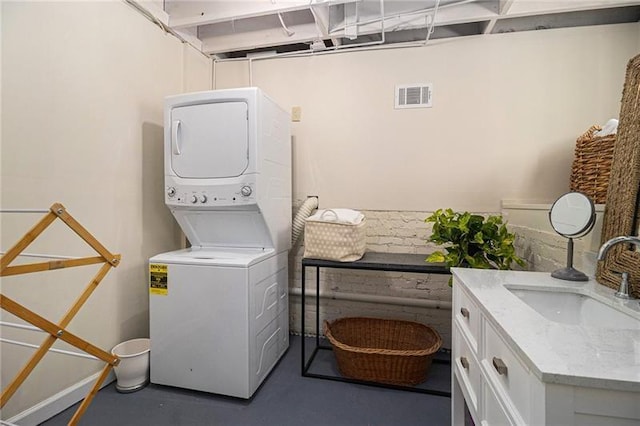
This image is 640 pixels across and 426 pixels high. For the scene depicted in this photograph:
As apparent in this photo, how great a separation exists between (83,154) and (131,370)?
1312mm

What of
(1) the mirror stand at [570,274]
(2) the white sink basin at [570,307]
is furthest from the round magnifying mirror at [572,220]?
(2) the white sink basin at [570,307]

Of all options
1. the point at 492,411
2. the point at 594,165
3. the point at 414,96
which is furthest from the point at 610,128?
the point at 492,411

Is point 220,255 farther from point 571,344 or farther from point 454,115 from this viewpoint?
point 454,115

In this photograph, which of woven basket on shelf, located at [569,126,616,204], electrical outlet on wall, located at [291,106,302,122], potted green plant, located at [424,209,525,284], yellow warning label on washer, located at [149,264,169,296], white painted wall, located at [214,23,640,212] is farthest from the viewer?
electrical outlet on wall, located at [291,106,302,122]

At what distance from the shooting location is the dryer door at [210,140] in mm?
1845

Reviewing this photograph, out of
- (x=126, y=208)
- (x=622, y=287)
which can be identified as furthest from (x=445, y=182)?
(x=126, y=208)

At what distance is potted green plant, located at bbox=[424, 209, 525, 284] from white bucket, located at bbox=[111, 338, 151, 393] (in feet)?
6.17

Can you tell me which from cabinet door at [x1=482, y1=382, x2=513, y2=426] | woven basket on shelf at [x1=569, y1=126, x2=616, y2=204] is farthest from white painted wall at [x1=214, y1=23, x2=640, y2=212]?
cabinet door at [x1=482, y1=382, x2=513, y2=426]

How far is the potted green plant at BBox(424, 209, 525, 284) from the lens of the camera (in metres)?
1.72

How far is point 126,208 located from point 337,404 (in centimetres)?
182

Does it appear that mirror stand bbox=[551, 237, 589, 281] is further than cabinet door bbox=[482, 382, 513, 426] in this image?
Yes

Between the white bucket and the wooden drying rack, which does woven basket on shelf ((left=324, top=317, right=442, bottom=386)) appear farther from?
the wooden drying rack

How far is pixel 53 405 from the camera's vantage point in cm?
157

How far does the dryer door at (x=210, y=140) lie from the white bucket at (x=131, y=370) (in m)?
1.15
